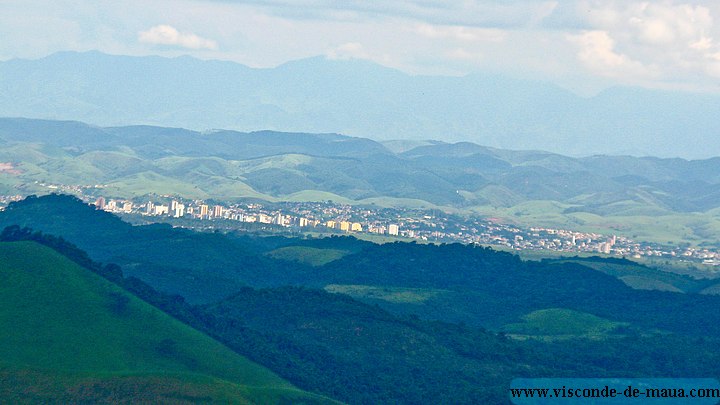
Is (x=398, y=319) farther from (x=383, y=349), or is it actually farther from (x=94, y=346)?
(x=94, y=346)

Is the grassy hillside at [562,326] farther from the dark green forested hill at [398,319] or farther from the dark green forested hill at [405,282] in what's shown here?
the dark green forested hill at [405,282]

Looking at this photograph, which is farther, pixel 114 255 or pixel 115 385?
pixel 114 255

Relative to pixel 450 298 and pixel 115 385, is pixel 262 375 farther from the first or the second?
pixel 450 298

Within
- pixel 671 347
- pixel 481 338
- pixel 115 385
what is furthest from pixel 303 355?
pixel 671 347

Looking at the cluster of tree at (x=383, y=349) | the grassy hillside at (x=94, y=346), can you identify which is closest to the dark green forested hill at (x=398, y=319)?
the cluster of tree at (x=383, y=349)

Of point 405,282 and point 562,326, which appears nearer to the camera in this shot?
point 562,326

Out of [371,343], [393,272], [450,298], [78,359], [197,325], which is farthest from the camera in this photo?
[393,272]

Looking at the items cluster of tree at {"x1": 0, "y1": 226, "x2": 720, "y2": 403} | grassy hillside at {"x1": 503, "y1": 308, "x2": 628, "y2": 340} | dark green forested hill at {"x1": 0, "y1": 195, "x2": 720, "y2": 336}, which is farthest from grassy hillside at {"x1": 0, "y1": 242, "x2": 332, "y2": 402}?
grassy hillside at {"x1": 503, "y1": 308, "x2": 628, "y2": 340}

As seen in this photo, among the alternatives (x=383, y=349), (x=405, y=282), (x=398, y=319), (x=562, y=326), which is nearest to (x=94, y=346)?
(x=383, y=349)
